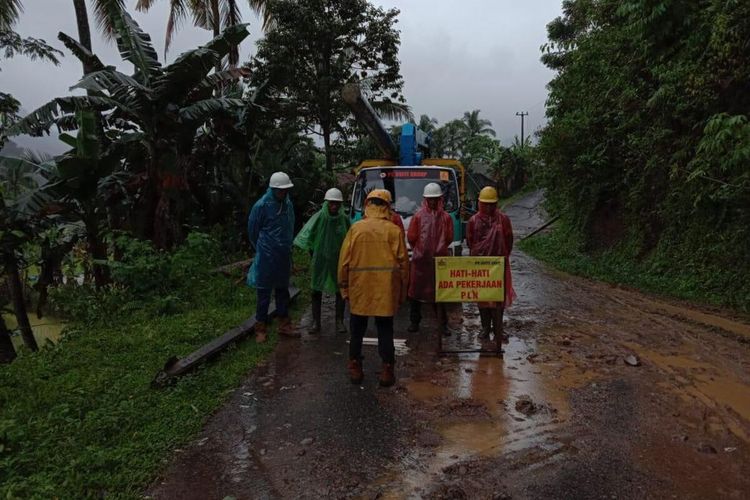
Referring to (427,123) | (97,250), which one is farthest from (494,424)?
(427,123)

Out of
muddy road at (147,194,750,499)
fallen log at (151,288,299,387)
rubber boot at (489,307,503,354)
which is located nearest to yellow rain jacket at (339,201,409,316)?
muddy road at (147,194,750,499)

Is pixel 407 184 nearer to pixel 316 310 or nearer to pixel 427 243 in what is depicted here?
pixel 427 243

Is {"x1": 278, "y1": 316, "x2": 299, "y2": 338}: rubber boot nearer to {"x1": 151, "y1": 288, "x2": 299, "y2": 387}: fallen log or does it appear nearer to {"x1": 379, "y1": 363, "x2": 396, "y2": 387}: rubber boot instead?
{"x1": 151, "y1": 288, "x2": 299, "y2": 387}: fallen log

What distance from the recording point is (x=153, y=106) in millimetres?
9766

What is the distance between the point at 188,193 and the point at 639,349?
28.3ft

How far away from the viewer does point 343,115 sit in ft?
68.8

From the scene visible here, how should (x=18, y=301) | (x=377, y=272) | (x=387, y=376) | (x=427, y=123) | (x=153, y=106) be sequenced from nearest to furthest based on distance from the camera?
1. (x=377, y=272)
2. (x=387, y=376)
3. (x=18, y=301)
4. (x=153, y=106)
5. (x=427, y=123)

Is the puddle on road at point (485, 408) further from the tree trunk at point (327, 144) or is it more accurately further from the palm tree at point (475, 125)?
the palm tree at point (475, 125)

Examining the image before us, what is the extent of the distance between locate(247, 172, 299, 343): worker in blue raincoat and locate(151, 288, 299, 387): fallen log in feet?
0.85

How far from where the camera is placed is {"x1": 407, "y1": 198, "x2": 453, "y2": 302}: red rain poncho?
22.1ft

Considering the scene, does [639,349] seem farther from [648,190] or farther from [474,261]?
[648,190]

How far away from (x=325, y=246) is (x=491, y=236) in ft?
6.62

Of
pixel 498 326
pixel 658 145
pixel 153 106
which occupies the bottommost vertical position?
pixel 498 326

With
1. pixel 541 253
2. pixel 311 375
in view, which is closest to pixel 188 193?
pixel 311 375
